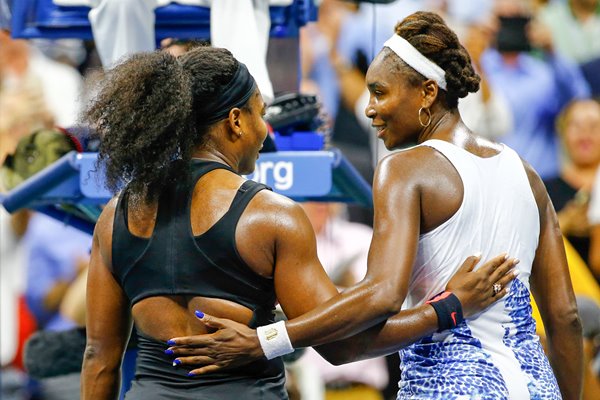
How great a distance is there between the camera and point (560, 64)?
6.56 meters

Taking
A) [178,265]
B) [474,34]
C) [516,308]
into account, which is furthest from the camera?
[474,34]

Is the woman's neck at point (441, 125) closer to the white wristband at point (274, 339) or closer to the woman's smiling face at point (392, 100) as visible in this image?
the woman's smiling face at point (392, 100)

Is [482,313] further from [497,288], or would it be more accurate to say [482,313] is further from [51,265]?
[51,265]

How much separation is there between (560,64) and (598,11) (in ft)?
1.36

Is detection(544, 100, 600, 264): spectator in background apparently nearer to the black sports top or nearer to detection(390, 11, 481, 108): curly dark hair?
detection(390, 11, 481, 108): curly dark hair

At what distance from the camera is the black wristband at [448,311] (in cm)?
257

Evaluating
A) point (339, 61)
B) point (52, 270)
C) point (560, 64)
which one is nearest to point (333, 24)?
point (339, 61)

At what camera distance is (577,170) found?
21.2 ft

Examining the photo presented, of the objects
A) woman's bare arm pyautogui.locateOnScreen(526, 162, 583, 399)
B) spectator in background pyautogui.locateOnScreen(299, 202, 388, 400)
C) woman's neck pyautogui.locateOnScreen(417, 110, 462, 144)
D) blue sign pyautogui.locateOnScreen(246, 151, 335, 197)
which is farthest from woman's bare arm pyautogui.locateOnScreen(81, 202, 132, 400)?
spectator in background pyautogui.locateOnScreen(299, 202, 388, 400)

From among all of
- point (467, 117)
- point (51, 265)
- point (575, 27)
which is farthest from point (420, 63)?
point (51, 265)

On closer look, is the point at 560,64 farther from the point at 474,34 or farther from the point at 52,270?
the point at 52,270

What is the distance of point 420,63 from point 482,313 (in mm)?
642

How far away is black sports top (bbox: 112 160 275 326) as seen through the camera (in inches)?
96.3

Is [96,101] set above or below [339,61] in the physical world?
above
